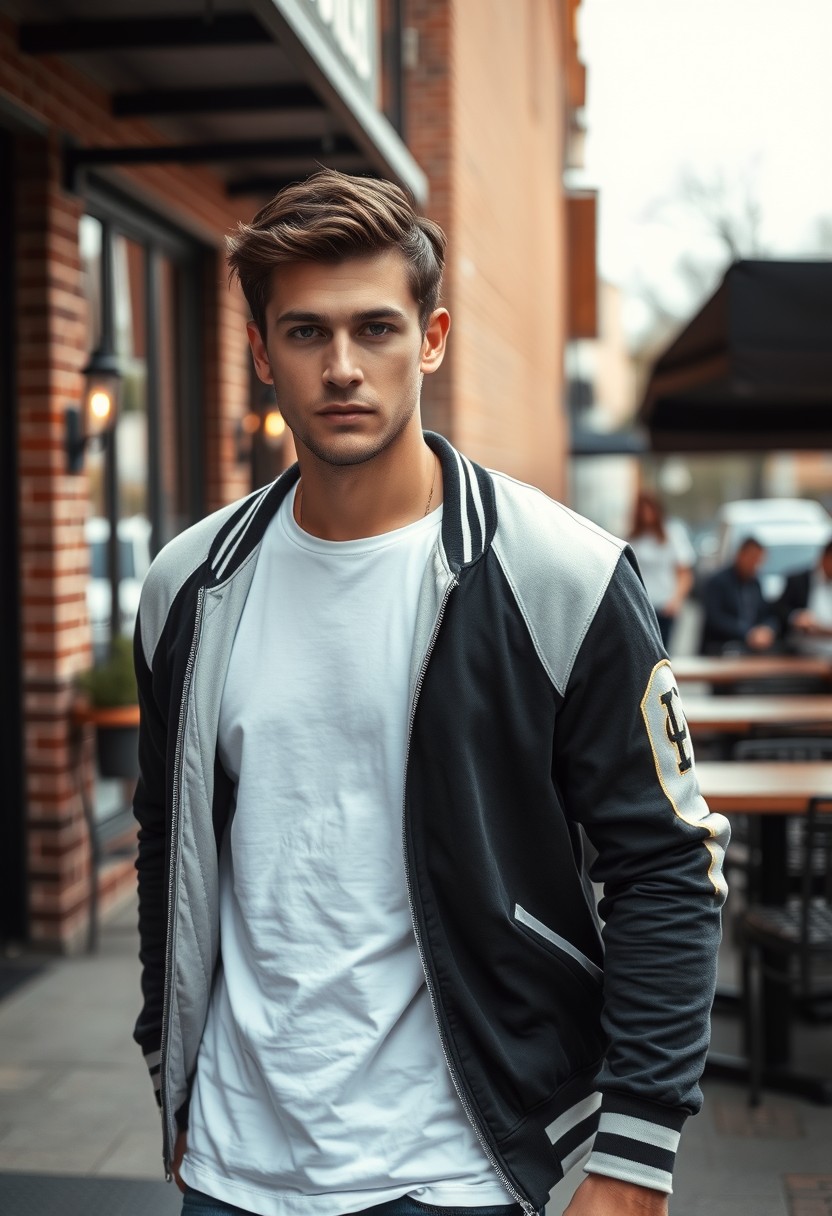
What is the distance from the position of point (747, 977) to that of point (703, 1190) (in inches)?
36.7

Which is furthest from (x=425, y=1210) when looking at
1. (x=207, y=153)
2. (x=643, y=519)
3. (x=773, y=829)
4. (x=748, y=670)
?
(x=643, y=519)

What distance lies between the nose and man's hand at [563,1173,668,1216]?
101cm

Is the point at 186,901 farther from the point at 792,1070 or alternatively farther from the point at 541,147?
the point at 541,147

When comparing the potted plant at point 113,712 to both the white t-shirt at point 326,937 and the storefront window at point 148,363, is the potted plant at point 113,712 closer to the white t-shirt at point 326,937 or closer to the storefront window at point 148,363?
the storefront window at point 148,363

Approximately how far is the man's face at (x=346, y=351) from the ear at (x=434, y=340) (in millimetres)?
85

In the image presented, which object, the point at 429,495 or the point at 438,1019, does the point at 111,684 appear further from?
the point at 438,1019

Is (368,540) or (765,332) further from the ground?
(765,332)

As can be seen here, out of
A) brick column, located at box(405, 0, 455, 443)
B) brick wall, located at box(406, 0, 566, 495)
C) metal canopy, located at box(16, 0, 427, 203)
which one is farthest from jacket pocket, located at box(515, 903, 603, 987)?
brick column, located at box(405, 0, 455, 443)

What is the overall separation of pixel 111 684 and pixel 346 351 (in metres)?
4.23

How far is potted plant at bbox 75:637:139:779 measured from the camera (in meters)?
5.82

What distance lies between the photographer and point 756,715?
6.46 m

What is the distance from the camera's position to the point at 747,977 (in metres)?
4.71

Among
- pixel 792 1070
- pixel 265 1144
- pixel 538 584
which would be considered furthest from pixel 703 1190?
pixel 538 584

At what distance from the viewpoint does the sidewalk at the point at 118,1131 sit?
12.3ft
